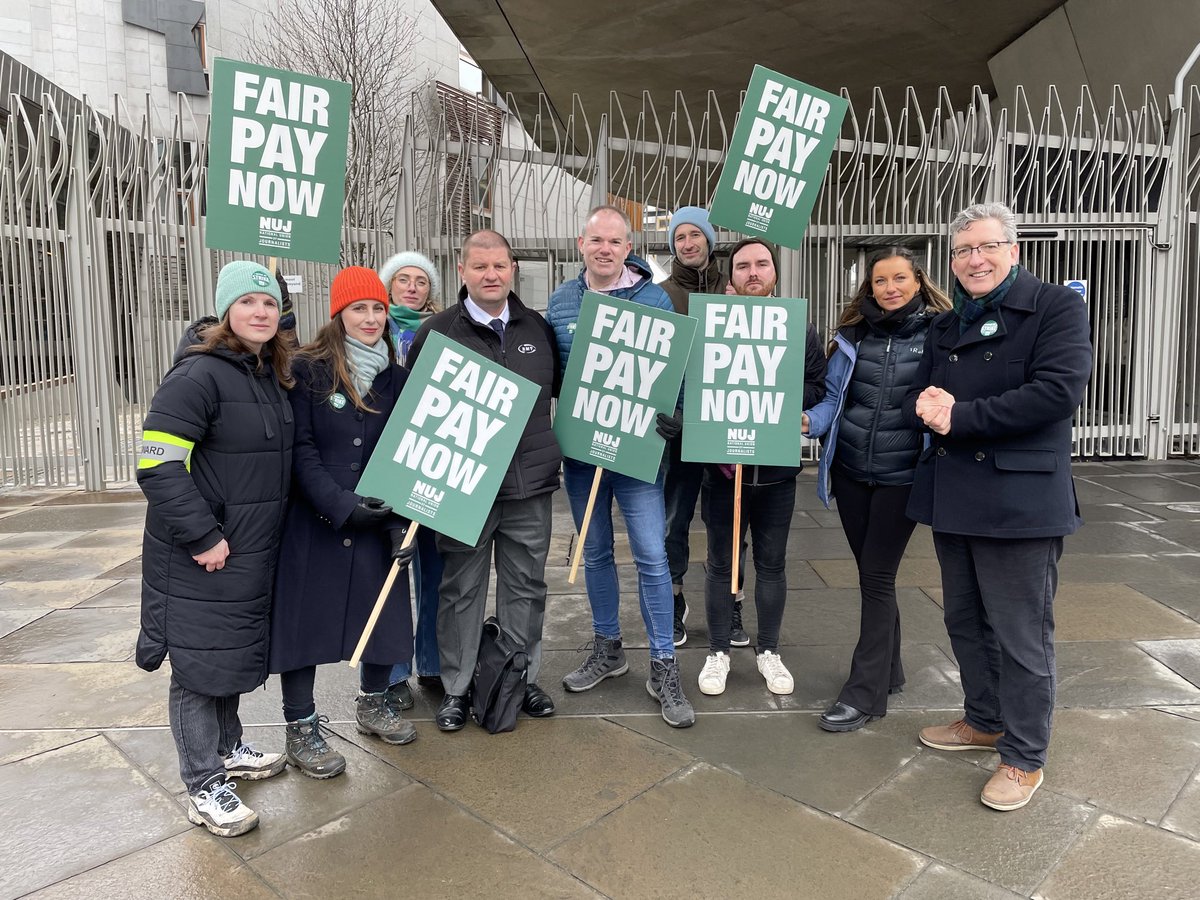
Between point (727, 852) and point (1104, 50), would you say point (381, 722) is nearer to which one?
point (727, 852)

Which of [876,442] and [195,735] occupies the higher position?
[876,442]

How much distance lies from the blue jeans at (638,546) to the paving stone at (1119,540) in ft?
12.0

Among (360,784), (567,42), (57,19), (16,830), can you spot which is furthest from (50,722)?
(57,19)

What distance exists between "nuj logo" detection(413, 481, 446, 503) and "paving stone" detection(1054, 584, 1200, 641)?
3309 mm

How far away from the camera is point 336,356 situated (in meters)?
3.20

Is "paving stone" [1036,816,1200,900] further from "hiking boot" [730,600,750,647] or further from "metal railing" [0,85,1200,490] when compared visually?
"metal railing" [0,85,1200,490]

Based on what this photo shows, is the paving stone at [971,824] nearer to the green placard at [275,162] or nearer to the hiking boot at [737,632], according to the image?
the hiking boot at [737,632]

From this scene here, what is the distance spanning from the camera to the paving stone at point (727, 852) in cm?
250

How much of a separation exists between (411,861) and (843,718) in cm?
181

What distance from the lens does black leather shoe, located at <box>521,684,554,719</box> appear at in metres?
3.65

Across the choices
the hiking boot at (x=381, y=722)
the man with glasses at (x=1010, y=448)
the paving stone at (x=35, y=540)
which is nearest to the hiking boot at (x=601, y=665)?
the hiking boot at (x=381, y=722)

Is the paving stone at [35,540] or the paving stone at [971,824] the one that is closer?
the paving stone at [971,824]

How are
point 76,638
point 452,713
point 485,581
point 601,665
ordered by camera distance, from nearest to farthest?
1. point 452,713
2. point 485,581
3. point 601,665
4. point 76,638

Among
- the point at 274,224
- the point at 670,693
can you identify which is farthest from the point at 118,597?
the point at 670,693
